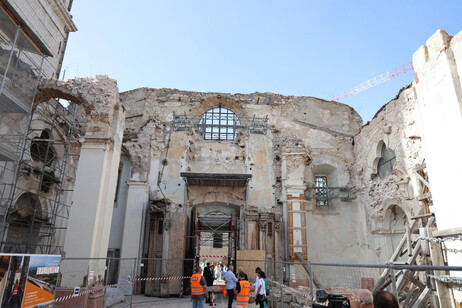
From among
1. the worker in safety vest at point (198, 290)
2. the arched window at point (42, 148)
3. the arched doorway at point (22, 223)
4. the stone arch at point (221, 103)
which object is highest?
the stone arch at point (221, 103)

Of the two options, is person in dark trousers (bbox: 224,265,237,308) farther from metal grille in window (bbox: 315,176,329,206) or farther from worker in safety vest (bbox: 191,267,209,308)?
metal grille in window (bbox: 315,176,329,206)

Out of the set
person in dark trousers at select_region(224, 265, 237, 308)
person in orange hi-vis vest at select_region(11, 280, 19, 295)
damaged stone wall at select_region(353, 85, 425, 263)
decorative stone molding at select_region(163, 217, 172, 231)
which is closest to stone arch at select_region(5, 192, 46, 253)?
decorative stone molding at select_region(163, 217, 172, 231)

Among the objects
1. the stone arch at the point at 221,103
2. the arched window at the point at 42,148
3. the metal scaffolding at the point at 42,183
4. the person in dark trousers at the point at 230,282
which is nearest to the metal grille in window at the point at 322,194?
the stone arch at the point at 221,103

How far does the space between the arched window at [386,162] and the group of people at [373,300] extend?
1289 centimetres

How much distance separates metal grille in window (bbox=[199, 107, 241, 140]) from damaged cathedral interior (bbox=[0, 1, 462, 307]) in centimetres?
8

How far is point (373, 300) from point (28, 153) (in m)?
12.6

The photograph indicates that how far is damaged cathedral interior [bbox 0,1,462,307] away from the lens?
9188 millimetres

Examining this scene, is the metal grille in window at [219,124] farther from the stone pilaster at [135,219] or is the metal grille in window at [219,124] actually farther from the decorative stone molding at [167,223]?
the decorative stone molding at [167,223]

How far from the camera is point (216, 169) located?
60.6 ft

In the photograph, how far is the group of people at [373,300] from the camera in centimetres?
265

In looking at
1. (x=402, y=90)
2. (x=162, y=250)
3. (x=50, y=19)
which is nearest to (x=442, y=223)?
(x=402, y=90)

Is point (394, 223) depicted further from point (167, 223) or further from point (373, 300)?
point (373, 300)

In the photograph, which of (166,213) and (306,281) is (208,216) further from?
(306,281)

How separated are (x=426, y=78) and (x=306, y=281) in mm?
10913
